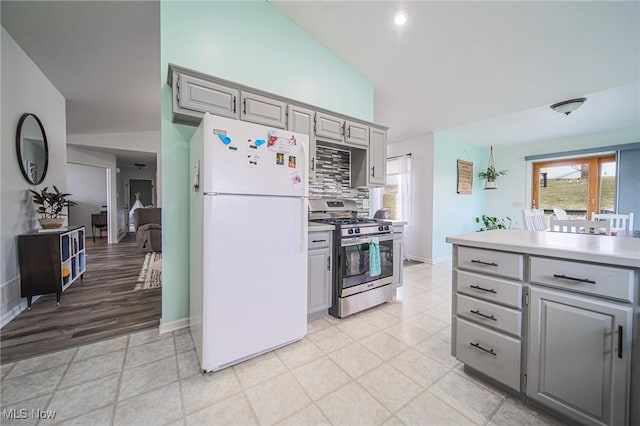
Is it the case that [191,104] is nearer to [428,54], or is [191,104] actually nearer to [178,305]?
[178,305]

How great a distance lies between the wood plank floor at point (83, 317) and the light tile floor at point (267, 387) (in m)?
0.20

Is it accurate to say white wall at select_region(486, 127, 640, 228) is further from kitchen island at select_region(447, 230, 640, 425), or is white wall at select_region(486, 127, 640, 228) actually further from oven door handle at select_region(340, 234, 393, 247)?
kitchen island at select_region(447, 230, 640, 425)

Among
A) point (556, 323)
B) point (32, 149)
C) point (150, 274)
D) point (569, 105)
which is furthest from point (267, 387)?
point (569, 105)

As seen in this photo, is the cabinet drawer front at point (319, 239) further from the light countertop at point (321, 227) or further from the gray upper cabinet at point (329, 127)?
the gray upper cabinet at point (329, 127)

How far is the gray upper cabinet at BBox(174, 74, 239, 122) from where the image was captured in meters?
1.86

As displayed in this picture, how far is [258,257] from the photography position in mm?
1690

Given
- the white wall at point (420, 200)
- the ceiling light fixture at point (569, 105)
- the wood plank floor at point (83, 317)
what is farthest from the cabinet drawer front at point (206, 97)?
the ceiling light fixture at point (569, 105)

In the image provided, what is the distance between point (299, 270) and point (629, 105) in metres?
5.25

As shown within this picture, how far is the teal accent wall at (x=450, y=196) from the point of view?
4.77m

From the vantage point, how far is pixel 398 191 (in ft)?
17.5

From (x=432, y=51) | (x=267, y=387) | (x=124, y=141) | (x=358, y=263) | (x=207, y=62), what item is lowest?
(x=267, y=387)

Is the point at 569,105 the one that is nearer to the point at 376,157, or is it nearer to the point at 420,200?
the point at 420,200

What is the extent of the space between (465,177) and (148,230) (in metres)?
7.00

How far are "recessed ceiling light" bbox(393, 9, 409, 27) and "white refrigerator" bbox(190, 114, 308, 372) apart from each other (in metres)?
1.55
